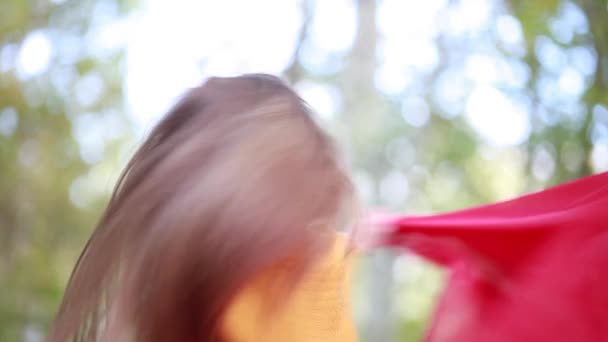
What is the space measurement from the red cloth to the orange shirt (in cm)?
26

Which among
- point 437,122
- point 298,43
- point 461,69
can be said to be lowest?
point 437,122

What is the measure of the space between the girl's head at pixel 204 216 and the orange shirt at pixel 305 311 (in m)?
0.03

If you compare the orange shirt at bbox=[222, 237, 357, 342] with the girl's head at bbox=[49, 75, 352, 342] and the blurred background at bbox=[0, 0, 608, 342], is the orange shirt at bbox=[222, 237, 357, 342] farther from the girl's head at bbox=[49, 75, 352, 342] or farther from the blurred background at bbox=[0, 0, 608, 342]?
the blurred background at bbox=[0, 0, 608, 342]

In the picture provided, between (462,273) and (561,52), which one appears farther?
(561,52)

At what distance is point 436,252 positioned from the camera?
1.08 m

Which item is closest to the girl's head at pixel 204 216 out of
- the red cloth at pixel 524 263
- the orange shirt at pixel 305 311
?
the orange shirt at pixel 305 311

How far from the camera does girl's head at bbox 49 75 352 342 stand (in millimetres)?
604

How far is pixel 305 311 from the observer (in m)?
0.69

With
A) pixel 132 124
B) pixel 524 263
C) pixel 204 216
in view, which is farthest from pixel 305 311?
pixel 132 124

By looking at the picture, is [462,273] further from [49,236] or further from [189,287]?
[49,236]

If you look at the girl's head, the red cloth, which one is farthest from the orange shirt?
the red cloth

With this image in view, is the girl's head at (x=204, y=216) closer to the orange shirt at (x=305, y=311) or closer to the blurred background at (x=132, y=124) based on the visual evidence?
the orange shirt at (x=305, y=311)

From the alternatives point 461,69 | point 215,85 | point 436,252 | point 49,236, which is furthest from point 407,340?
point 215,85

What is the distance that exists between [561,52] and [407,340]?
2.66m
